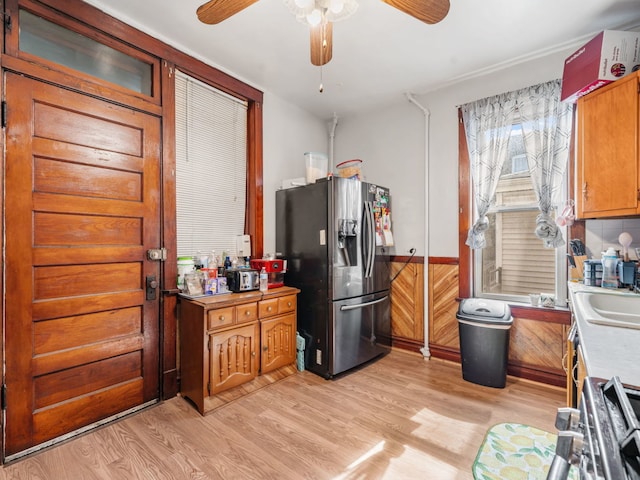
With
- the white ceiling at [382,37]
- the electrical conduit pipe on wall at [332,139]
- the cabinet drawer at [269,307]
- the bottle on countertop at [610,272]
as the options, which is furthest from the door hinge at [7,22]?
the bottle on countertop at [610,272]

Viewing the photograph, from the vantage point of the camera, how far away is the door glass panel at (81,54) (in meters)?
1.88

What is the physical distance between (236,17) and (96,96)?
1100 mm

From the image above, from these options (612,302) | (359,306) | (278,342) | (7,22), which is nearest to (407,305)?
(359,306)

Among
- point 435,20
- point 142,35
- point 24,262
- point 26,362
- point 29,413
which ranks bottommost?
point 29,413

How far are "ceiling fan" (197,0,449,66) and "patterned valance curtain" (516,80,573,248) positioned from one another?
1.62 metres

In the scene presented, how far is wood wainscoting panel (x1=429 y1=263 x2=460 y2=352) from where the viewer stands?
312cm

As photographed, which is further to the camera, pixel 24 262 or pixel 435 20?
pixel 24 262

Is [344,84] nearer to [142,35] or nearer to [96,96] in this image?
[142,35]

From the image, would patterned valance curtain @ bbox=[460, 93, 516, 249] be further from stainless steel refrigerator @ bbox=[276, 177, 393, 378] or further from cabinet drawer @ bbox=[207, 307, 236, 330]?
cabinet drawer @ bbox=[207, 307, 236, 330]

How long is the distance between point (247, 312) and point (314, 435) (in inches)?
39.9

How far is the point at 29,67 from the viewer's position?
1.82 m

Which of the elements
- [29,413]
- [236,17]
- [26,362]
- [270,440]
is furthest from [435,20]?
[29,413]

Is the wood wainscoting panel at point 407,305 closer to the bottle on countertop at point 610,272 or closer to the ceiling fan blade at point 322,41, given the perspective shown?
the bottle on countertop at point 610,272

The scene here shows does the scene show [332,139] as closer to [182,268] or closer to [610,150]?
[182,268]
